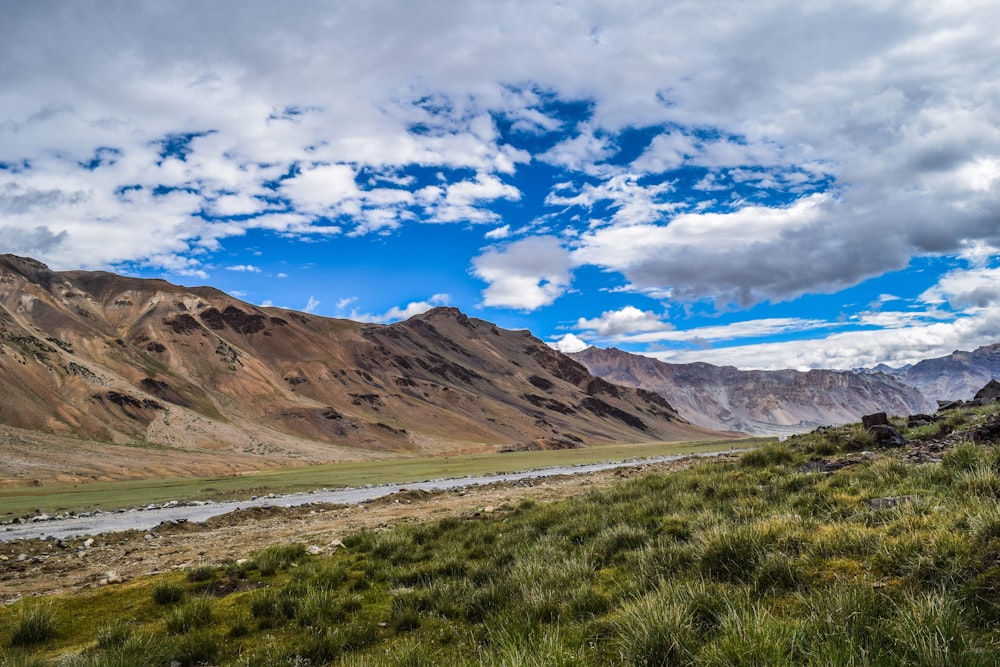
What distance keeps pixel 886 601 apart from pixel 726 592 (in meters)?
1.39

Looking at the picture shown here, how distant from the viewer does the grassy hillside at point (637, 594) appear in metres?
4.56

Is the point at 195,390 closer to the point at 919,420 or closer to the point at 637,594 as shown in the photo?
the point at 919,420

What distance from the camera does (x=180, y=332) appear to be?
139750mm

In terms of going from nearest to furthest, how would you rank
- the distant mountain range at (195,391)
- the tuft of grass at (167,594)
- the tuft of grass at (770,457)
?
the tuft of grass at (167,594) → the tuft of grass at (770,457) → the distant mountain range at (195,391)

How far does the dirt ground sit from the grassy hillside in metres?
3.25

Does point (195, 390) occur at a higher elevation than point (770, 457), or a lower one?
higher

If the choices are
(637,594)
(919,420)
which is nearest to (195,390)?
(919,420)

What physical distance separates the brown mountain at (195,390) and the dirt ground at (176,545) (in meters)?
41.8

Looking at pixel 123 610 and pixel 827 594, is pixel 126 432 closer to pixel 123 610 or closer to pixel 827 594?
pixel 123 610

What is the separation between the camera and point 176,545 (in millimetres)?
17781

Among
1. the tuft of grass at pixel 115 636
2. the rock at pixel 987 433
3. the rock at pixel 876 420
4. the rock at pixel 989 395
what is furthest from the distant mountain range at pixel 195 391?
the rock at pixel 989 395

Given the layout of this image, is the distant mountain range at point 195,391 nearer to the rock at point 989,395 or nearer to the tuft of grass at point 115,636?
the tuft of grass at point 115,636

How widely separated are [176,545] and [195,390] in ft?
375

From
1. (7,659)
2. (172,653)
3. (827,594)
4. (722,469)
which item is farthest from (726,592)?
(722,469)
